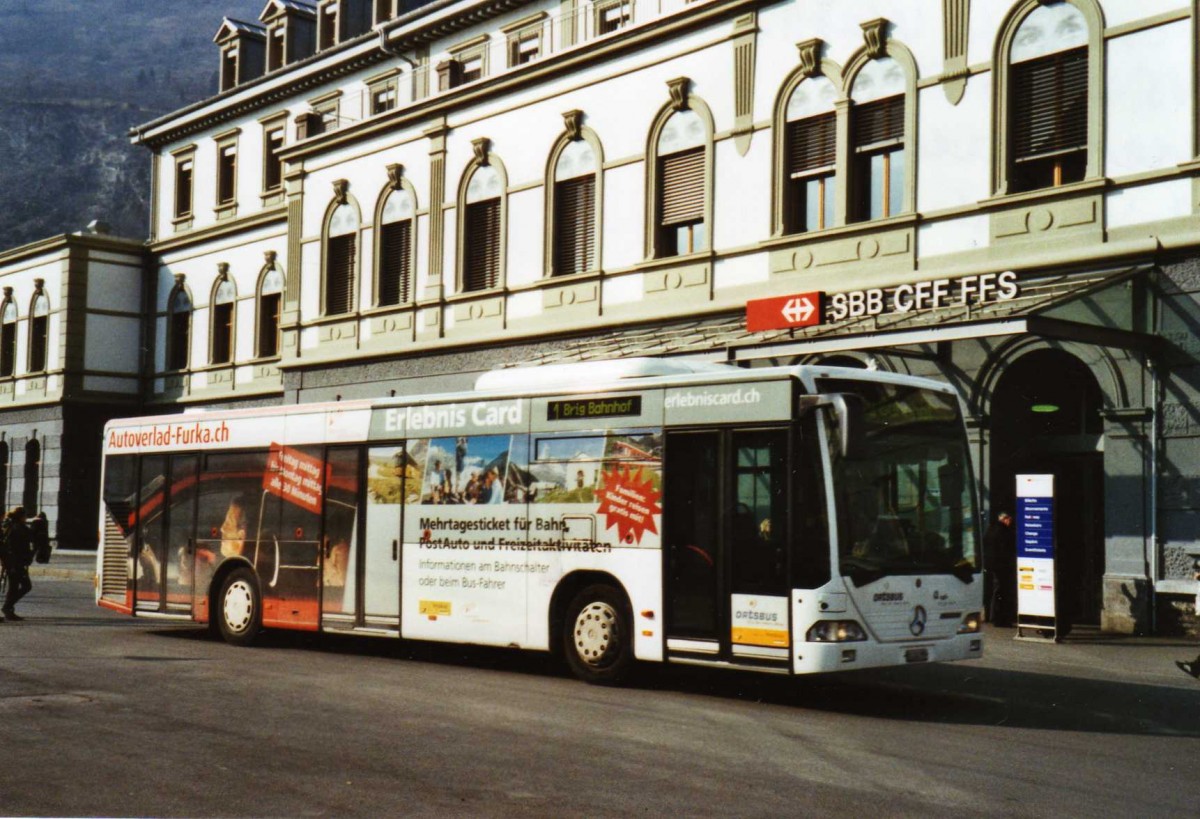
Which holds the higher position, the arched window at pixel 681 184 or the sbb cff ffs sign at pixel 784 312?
the arched window at pixel 681 184

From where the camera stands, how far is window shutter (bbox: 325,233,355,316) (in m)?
29.9

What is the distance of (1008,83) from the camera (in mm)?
18328

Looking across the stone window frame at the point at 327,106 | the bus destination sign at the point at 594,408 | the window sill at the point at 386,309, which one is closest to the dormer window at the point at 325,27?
the stone window frame at the point at 327,106

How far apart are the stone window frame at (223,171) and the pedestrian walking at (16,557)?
856 inches

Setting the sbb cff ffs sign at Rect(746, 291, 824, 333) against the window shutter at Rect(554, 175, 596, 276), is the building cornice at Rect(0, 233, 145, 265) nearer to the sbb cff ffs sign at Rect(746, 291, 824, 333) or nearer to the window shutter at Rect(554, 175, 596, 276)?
the window shutter at Rect(554, 175, 596, 276)

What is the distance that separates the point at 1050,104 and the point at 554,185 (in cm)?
993

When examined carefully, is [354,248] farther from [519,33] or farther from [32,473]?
[32,473]

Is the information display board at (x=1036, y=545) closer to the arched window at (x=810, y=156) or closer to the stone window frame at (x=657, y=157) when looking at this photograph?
the arched window at (x=810, y=156)

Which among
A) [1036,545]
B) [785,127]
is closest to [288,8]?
[785,127]

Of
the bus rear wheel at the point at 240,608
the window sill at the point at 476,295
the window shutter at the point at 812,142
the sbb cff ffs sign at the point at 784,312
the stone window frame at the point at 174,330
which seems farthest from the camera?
the stone window frame at the point at 174,330

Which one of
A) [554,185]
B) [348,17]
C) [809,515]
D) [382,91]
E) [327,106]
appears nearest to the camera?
[809,515]

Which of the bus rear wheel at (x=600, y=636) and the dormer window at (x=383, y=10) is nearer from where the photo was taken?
the bus rear wheel at (x=600, y=636)

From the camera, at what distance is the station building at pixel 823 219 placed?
16.8m

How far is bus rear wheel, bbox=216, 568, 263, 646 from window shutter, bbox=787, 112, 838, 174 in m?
10.7
